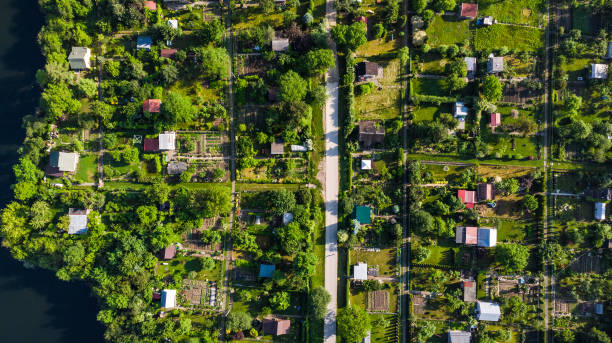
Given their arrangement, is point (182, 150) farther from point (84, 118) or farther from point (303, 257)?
point (303, 257)

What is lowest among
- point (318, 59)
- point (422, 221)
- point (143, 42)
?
point (422, 221)

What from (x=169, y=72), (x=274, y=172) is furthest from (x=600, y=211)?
(x=169, y=72)

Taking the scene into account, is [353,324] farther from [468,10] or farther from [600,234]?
[468,10]

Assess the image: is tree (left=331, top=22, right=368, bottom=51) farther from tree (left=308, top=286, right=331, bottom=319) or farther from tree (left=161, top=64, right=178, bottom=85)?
tree (left=308, top=286, right=331, bottom=319)

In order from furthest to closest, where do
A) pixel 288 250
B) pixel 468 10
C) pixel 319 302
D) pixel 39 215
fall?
pixel 468 10 < pixel 39 215 < pixel 288 250 < pixel 319 302

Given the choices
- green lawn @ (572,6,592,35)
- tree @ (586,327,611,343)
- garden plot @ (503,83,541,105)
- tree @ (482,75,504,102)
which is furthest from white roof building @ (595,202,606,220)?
green lawn @ (572,6,592,35)

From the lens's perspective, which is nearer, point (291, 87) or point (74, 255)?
point (291, 87)

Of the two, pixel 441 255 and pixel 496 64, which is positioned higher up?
pixel 496 64
